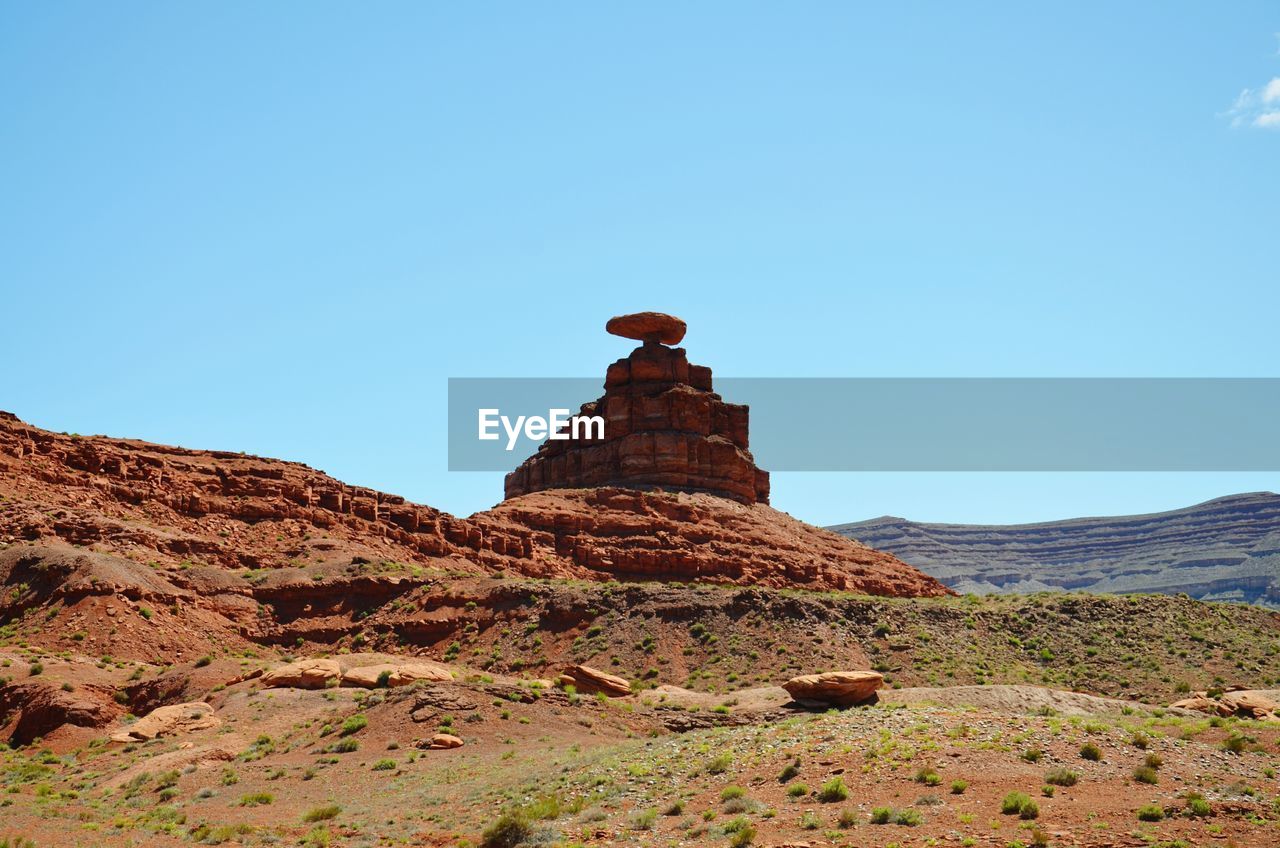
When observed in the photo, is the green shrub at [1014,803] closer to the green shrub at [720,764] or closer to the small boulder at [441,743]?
Result: the green shrub at [720,764]

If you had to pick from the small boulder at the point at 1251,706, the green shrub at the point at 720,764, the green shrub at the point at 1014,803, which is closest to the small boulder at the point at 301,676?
the green shrub at the point at 720,764

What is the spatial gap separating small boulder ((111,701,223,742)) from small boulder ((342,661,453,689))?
571cm

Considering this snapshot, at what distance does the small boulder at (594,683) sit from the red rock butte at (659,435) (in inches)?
1382

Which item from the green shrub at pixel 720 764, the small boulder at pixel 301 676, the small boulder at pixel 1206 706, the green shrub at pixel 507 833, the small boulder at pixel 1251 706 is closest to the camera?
the green shrub at pixel 507 833

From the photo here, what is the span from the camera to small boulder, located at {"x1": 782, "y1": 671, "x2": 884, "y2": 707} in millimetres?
42500

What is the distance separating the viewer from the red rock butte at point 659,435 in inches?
3418

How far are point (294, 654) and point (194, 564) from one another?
22.8 ft

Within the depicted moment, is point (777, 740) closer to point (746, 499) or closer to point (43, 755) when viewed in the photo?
point (43, 755)

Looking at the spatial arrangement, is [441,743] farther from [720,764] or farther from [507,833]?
[507,833]

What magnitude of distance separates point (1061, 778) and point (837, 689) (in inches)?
620

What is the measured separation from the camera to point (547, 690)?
4509 cm

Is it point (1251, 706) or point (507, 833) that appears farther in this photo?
point (1251, 706)

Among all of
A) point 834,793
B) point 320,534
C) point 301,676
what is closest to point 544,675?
point 301,676

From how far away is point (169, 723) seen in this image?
42.5 m
